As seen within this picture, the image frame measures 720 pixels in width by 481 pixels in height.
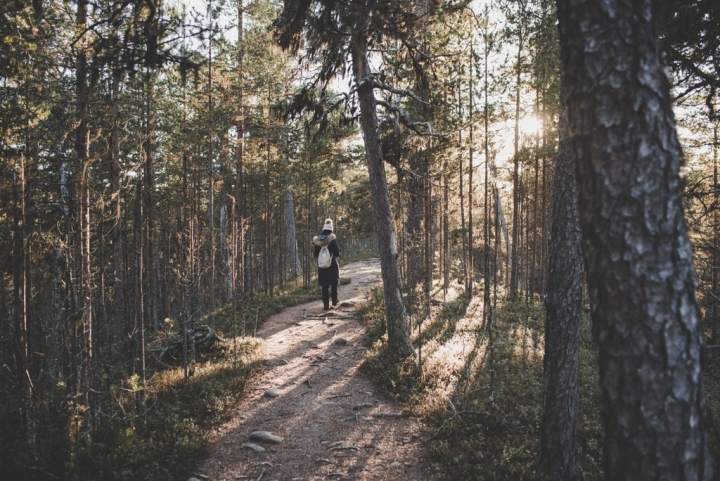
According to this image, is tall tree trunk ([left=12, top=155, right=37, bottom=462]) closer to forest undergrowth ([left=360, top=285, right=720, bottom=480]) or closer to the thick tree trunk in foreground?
forest undergrowth ([left=360, top=285, right=720, bottom=480])

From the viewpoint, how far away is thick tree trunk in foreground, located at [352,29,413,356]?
8414mm

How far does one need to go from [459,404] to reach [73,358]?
5899 millimetres

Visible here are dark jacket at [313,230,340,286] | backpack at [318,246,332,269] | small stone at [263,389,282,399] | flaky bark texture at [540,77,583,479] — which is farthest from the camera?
dark jacket at [313,230,340,286]

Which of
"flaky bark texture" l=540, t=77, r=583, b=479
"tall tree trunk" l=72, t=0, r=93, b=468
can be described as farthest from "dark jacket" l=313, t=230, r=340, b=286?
"flaky bark texture" l=540, t=77, r=583, b=479

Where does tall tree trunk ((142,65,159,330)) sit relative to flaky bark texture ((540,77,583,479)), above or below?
above

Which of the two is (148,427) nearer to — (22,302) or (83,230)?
(22,302)

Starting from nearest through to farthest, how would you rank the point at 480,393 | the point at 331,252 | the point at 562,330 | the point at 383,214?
the point at 562,330 < the point at 480,393 < the point at 383,214 < the point at 331,252

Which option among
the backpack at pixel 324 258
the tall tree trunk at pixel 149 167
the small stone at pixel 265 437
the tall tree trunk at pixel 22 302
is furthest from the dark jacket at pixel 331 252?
the tall tree trunk at pixel 22 302

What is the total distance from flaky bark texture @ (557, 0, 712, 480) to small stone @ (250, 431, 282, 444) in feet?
17.0

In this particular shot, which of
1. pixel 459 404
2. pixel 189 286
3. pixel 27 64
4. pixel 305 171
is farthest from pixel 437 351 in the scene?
pixel 305 171

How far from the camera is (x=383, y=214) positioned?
8508mm

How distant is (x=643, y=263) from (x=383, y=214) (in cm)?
682

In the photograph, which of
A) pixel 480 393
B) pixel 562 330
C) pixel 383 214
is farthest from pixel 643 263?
pixel 383 214

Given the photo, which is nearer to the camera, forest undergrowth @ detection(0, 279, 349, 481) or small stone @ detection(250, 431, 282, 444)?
forest undergrowth @ detection(0, 279, 349, 481)
